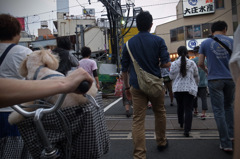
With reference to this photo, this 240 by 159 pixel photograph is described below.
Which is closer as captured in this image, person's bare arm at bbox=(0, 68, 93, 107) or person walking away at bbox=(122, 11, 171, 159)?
person's bare arm at bbox=(0, 68, 93, 107)

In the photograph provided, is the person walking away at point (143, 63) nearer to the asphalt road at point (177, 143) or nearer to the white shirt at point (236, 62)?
the asphalt road at point (177, 143)

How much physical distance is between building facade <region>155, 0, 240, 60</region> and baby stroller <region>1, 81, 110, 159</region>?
27.3 metres

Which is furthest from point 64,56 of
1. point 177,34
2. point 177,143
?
point 177,34

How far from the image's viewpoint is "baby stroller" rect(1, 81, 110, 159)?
119 centimetres

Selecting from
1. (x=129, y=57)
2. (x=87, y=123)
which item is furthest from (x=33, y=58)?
(x=129, y=57)

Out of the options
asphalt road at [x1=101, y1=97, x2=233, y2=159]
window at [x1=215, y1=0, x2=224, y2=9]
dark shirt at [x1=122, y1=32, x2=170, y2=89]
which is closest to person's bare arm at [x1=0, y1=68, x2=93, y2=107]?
dark shirt at [x1=122, y1=32, x2=170, y2=89]

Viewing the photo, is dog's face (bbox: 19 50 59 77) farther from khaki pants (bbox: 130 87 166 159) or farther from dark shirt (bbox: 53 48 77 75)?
khaki pants (bbox: 130 87 166 159)

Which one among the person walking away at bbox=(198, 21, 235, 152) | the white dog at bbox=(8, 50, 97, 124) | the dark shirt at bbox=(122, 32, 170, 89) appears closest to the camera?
the white dog at bbox=(8, 50, 97, 124)

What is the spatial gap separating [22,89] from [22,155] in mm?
1214

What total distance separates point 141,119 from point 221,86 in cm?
136

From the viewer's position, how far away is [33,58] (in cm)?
152

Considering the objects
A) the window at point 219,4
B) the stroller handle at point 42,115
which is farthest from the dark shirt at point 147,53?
the window at point 219,4

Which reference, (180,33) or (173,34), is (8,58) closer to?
(180,33)

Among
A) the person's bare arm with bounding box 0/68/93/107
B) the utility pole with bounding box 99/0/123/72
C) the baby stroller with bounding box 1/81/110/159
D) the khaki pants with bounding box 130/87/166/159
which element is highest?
the utility pole with bounding box 99/0/123/72
